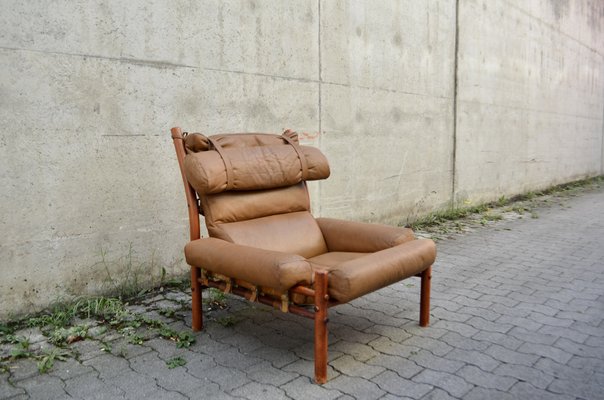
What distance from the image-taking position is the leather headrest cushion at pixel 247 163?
9.07 ft

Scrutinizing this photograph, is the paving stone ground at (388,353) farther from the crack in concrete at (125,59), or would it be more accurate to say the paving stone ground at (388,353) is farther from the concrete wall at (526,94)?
the concrete wall at (526,94)

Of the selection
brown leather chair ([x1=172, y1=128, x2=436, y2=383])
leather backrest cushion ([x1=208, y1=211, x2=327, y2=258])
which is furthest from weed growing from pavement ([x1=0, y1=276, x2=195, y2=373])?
leather backrest cushion ([x1=208, y1=211, x2=327, y2=258])

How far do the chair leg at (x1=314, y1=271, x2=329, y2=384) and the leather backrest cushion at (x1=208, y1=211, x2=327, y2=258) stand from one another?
78 cm

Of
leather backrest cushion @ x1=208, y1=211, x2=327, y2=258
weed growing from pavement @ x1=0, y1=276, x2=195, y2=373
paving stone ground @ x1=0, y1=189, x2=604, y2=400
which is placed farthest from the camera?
leather backrest cushion @ x1=208, y1=211, x2=327, y2=258

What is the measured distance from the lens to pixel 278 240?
9.91ft

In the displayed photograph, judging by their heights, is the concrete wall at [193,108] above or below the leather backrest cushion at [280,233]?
above

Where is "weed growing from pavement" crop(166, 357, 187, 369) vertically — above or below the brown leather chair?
below

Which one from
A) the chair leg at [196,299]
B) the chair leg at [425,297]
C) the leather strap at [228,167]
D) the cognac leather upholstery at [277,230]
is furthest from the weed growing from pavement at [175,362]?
the chair leg at [425,297]

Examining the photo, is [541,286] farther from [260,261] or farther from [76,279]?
[76,279]

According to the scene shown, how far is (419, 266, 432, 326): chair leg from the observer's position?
286 cm

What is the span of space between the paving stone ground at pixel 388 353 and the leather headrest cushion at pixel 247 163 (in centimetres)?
85

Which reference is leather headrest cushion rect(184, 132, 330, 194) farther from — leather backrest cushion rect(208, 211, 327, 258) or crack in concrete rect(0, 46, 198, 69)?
crack in concrete rect(0, 46, 198, 69)

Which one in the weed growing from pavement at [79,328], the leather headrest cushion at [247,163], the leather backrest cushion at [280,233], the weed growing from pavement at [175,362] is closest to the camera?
the weed growing from pavement at [175,362]

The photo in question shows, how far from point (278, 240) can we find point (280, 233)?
0.19 ft
